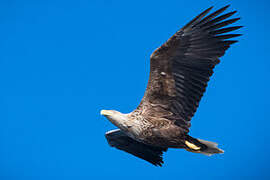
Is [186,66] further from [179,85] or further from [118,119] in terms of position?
[118,119]

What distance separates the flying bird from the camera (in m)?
4.07

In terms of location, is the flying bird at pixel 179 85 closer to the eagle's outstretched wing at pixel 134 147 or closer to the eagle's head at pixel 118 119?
the eagle's head at pixel 118 119

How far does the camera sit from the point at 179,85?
426 cm

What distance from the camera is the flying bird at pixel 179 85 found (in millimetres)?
4066

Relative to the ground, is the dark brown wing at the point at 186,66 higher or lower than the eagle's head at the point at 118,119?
higher

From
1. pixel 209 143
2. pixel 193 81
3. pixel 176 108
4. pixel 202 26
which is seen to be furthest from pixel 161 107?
pixel 202 26

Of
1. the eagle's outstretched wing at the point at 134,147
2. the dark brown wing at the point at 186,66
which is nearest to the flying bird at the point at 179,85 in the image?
the dark brown wing at the point at 186,66

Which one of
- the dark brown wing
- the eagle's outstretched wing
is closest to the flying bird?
the dark brown wing

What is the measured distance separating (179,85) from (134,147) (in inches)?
63.5

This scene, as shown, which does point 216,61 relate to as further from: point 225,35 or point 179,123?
point 179,123

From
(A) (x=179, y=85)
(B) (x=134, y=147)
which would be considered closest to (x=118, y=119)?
(A) (x=179, y=85)

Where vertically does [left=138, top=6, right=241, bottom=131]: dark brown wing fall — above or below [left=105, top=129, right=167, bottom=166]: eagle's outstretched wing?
above

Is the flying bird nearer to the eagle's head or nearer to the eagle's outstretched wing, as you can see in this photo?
the eagle's head

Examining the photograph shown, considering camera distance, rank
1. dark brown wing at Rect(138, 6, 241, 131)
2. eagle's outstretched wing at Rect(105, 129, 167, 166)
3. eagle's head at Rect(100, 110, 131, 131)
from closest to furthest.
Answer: dark brown wing at Rect(138, 6, 241, 131)
eagle's head at Rect(100, 110, 131, 131)
eagle's outstretched wing at Rect(105, 129, 167, 166)
